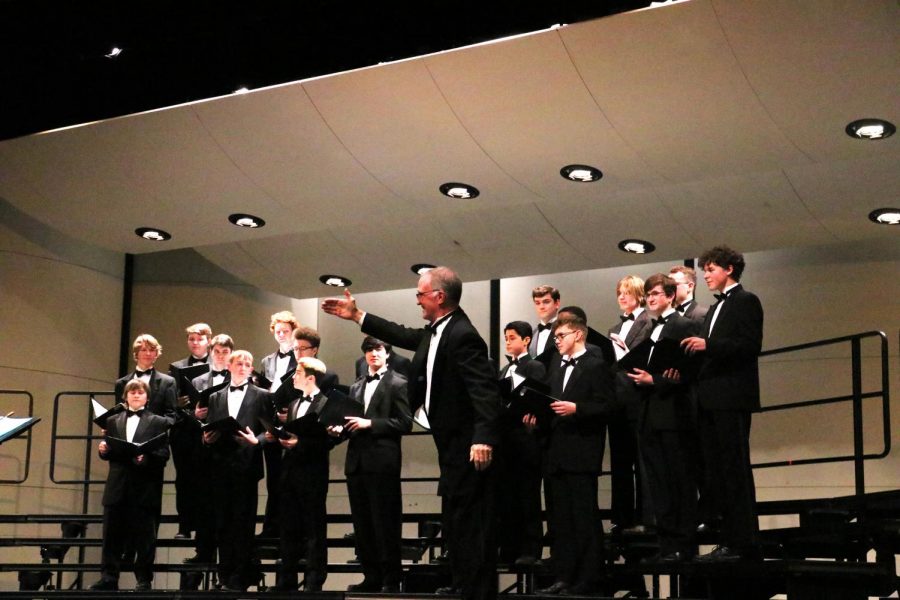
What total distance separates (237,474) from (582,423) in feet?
7.64

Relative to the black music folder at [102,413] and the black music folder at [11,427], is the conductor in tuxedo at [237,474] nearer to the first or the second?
the black music folder at [102,413]

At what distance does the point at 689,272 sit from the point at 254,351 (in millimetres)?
5539

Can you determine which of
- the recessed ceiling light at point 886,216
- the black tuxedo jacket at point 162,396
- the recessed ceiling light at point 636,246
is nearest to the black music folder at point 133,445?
the black tuxedo jacket at point 162,396

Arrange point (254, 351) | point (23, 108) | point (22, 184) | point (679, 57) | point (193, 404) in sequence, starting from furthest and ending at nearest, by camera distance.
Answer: point (254, 351)
point (22, 184)
point (193, 404)
point (679, 57)
point (23, 108)

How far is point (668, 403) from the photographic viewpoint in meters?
6.31

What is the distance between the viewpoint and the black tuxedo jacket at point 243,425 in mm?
7453

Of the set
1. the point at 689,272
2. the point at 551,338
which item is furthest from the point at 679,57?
the point at 551,338

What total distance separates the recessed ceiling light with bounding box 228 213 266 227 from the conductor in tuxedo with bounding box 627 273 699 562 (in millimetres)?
3827

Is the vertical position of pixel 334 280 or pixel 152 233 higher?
pixel 152 233

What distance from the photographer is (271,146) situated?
26.9ft

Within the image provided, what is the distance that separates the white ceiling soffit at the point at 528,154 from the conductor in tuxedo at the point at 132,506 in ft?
6.97

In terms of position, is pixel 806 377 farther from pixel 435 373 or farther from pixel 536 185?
pixel 435 373

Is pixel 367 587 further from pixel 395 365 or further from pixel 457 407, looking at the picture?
pixel 457 407

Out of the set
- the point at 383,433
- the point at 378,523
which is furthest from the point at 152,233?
the point at 378,523
